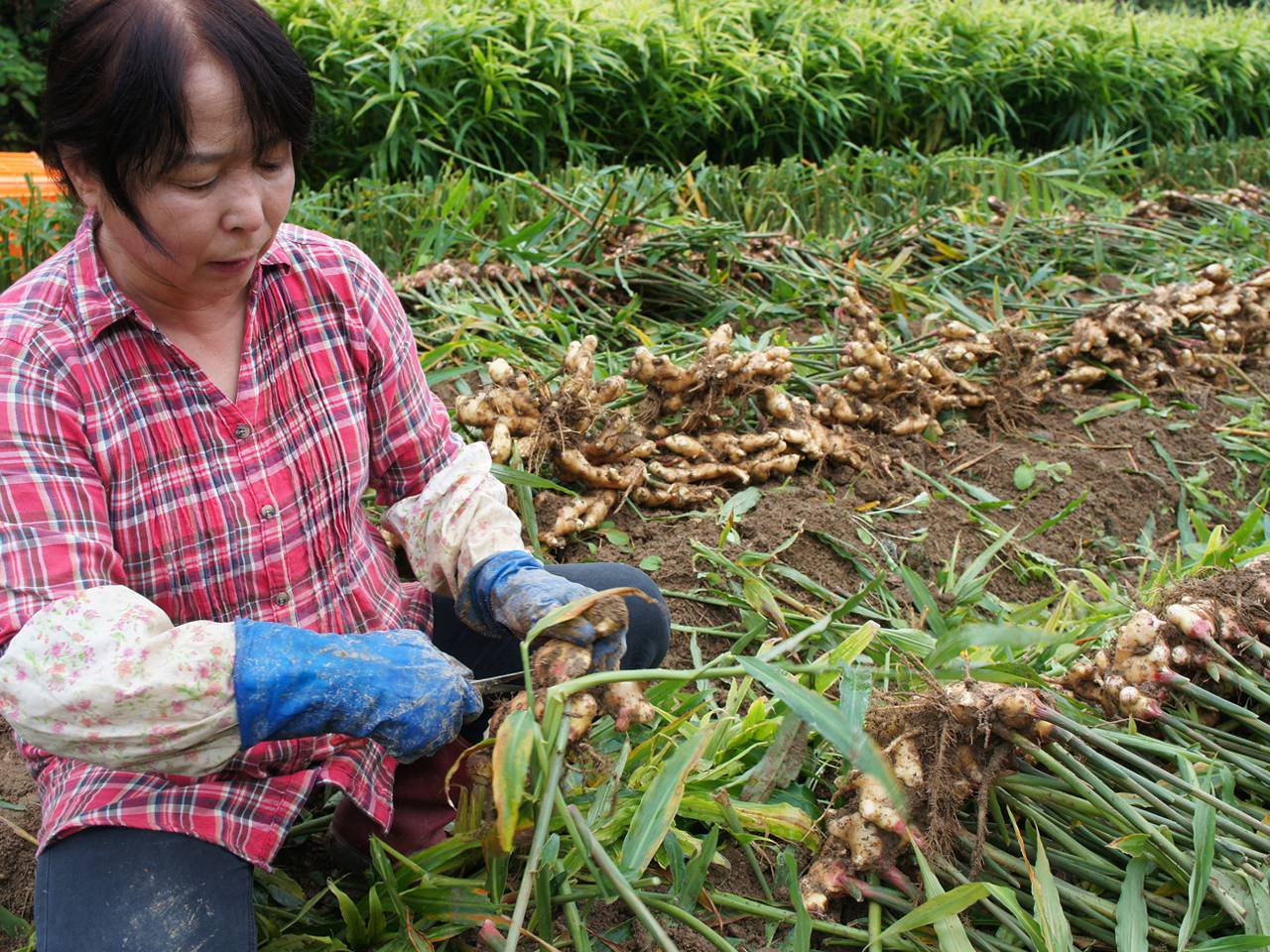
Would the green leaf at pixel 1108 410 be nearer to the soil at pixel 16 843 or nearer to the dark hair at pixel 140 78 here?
the dark hair at pixel 140 78

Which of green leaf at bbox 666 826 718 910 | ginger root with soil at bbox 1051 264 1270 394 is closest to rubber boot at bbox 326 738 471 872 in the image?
green leaf at bbox 666 826 718 910

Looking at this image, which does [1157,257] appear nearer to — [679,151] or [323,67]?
[679,151]

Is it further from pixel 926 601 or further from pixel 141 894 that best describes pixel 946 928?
pixel 141 894

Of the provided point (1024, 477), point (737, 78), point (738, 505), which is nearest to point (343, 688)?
point (738, 505)

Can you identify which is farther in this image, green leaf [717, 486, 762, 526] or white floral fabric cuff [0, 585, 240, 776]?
green leaf [717, 486, 762, 526]

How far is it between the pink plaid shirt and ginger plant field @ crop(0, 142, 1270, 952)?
23 cm

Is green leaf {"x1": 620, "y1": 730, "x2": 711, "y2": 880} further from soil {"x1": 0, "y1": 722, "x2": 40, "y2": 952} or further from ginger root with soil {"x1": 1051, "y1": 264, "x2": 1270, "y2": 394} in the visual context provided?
ginger root with soil {"x1": 1051, "y1": 264, "x2": 1270, "y2": 394}

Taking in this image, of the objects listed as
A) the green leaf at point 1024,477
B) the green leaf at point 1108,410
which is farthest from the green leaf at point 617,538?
the green leaf at point 1108,410

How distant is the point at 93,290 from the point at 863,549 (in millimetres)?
1449

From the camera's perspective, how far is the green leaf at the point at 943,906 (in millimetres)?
1193

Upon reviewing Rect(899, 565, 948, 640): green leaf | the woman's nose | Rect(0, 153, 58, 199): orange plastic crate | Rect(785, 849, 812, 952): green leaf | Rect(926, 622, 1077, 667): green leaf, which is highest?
the woman's nose

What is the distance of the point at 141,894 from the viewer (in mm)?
1185

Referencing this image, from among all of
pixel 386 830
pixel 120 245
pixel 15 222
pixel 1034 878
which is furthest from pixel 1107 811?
pixel 15 222

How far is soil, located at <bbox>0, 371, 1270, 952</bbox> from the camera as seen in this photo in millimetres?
2125
